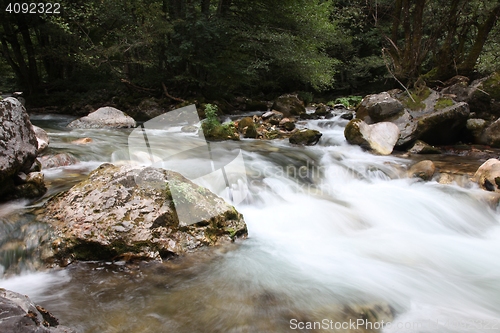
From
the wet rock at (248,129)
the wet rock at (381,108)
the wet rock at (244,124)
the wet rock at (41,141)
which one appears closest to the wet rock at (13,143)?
the wet rock at (41,141)

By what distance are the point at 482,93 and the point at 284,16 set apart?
790cm

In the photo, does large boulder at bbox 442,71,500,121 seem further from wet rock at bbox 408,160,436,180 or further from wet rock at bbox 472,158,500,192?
wet rock at bbox 408,160,436,180

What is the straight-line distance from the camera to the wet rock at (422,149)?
8.23 metres

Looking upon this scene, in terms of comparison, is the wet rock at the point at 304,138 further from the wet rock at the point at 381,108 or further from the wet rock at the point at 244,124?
the wet rock at the point at 381,108

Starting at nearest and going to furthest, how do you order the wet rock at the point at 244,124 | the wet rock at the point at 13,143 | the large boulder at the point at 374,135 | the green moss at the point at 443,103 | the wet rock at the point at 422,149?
the wet rock at the point at 13,143
the wet rock at the point at 422,149
the large boulder at the point at 374,135
the green moss at the point at 443,103
the wet rock at the point at 244,124

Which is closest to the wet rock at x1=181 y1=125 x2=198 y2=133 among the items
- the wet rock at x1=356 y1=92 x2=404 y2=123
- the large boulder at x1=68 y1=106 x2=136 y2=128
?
the large boulder at x1=68 y1=106 x2=136 y2=128

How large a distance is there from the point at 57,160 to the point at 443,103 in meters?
9.28

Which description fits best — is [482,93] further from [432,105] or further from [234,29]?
[234,29]

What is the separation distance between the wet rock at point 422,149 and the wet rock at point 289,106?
650cm

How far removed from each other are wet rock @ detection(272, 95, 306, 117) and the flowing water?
8469mm

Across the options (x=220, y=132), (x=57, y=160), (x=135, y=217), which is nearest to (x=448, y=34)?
(x=220, y=132)

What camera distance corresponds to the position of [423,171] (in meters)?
6.47

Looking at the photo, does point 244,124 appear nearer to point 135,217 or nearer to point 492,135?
point 492,135

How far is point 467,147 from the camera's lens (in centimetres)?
850
